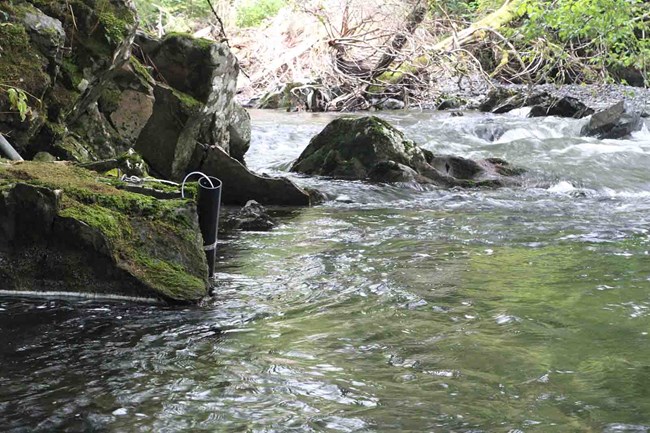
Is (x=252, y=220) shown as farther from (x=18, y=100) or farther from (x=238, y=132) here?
(x=238, y=132)

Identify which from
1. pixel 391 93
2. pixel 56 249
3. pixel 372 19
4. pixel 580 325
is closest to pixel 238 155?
pixel 56 249

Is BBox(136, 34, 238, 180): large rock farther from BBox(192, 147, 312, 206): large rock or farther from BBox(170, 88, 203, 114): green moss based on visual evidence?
BBox(192, 147, 312, 206): large rock

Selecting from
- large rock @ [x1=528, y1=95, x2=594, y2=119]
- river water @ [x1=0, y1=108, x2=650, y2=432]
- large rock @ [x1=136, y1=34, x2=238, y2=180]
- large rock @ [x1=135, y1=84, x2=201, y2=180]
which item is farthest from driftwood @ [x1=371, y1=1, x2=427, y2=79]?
river water @ [x1=0, y1=108, x2=650, y2=432]

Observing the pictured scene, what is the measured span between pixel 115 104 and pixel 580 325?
6.45 m

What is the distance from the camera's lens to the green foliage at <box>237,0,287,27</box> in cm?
2598

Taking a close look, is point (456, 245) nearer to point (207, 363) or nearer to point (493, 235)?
point (493, 235)

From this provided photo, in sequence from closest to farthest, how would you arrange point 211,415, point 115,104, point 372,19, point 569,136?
point 211,415 < point 115,104 < point 569,136 < point 372,19

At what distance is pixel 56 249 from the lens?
4723 millimetres

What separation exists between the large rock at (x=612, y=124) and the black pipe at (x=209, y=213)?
12.7m

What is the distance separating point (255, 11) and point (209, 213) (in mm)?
22289

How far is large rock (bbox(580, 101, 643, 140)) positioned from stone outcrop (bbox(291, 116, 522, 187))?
481 cm

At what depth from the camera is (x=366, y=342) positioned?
13.6 ft

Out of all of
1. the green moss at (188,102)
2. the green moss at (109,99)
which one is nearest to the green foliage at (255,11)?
the green moss at (188,102)

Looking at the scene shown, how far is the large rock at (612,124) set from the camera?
15.9m
